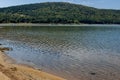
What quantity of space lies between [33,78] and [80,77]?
5.40 m

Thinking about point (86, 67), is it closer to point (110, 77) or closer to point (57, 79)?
point (110, 77)

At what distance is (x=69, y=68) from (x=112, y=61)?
637 centimetres

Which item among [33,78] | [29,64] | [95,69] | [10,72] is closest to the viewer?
[33,78]

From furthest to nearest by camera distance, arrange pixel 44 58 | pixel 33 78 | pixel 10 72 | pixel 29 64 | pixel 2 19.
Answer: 1. pixel 2 19
2. pixel 44 58
3. pixel 29 64
4. pixel 10 72
5. pixel 33 78

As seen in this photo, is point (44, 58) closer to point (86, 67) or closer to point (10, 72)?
point (86, 67)

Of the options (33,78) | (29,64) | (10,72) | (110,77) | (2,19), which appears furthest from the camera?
(2,19)

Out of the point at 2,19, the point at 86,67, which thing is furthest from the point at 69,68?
the point at 2,19

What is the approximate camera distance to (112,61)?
29.2 meters

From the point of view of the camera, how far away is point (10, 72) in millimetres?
19484

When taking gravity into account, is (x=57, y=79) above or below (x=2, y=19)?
above

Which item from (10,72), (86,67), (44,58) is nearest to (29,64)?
(44,58)

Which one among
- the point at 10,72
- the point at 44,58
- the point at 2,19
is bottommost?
the point at 2,19

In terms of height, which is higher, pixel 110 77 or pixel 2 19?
pixel 110 77

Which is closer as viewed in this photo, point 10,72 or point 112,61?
point 10,72
